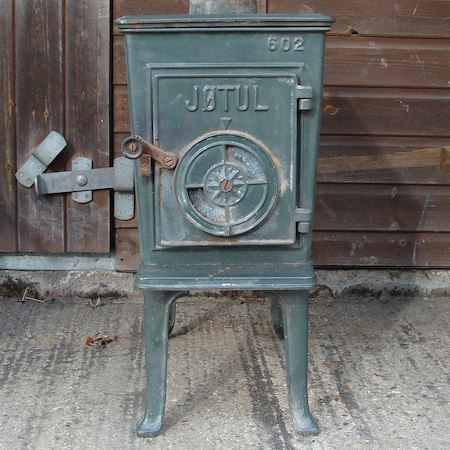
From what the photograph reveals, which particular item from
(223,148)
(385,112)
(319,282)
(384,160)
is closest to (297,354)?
(223,148)

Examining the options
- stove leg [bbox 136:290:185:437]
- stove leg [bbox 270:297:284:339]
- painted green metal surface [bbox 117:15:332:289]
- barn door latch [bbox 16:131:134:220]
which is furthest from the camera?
barn door latch [bbox 16:131:134:220]

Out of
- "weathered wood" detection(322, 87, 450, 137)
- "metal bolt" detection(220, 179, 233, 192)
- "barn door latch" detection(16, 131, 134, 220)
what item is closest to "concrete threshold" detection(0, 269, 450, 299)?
"barn door latch" detection(16, 131, 134, 220)

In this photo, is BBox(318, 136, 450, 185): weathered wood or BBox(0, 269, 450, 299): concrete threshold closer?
BBox(318, 136, 450, 185): weathered wood

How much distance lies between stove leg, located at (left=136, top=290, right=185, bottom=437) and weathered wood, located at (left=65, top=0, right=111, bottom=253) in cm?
132

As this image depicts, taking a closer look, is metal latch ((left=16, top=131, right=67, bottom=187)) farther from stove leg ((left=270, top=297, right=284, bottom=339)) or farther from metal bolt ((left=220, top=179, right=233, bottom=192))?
metal bolt ((left=220, top=179, right=233, bottom=192))

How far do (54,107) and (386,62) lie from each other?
1.68m

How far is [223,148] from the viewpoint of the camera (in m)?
2.58

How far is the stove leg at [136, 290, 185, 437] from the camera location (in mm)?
2727

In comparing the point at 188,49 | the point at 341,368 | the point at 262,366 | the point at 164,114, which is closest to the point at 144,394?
the point at 262,366

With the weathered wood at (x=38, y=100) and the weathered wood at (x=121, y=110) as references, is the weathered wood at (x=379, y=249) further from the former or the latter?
the weathered wood at (x=38, y=100)

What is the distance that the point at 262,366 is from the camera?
3.31m

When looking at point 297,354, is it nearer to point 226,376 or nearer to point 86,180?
point 226,376

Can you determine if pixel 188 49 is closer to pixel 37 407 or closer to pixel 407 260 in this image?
pixel 37 407

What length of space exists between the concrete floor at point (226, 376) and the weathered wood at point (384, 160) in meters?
0.67
